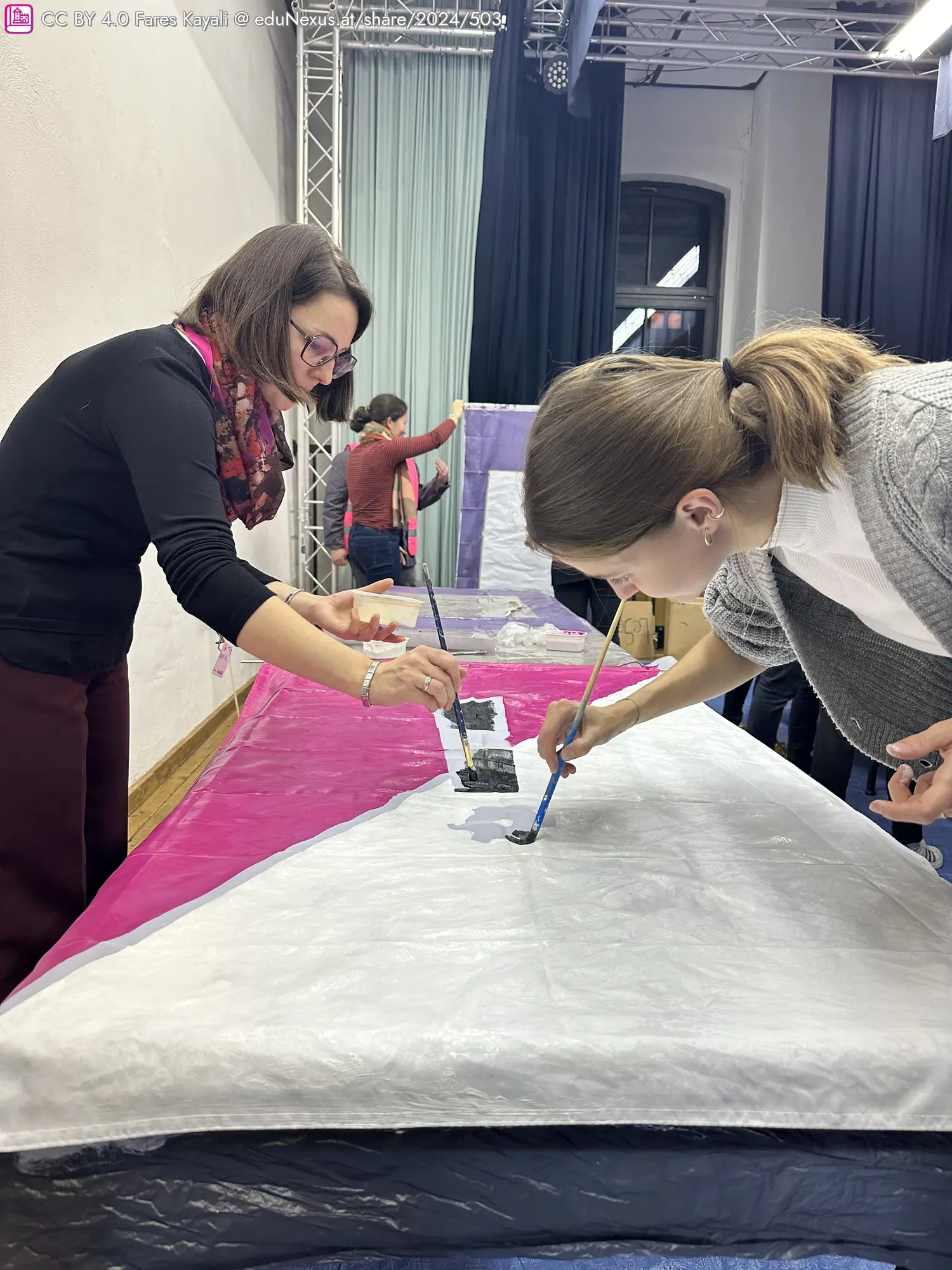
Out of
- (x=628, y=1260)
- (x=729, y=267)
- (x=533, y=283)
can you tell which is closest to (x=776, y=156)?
(x=729, y=267)

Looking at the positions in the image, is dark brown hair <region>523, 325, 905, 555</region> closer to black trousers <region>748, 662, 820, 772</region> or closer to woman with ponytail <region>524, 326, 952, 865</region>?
woman with ponytail <region>524, 326, 952, 865</region>

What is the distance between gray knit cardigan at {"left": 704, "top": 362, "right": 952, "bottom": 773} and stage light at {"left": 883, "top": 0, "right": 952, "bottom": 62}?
441 cm

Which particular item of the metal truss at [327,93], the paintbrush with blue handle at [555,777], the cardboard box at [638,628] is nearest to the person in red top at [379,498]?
the metal truss at [327,93]

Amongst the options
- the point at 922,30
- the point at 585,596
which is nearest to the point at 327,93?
the point at 922,30

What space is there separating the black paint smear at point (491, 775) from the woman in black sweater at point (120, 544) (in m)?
0.26

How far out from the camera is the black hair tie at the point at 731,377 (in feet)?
2.97

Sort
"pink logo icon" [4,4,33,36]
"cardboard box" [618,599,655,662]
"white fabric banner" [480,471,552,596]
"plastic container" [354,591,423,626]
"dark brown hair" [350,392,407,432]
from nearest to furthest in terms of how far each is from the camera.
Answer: "plastic container" [354,591,423,626], "pink logo icon" [4,4,33,36], "dark brown hair" [350,392,407,432], "white fabric banner" [480,471,552,596], "cardboard box" [618,599,655,662]

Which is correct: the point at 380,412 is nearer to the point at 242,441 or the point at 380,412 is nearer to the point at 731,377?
the point at 242,441

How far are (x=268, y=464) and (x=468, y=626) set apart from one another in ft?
4.81

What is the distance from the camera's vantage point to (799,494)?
89 centimetres

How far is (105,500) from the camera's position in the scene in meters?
1.03

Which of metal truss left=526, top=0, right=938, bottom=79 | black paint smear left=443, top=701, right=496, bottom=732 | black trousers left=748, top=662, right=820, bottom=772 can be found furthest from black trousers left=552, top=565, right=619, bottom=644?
metal truss left=526, top=0, right=938, bottom=79

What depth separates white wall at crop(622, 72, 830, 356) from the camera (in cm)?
570

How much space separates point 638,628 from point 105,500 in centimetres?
463
